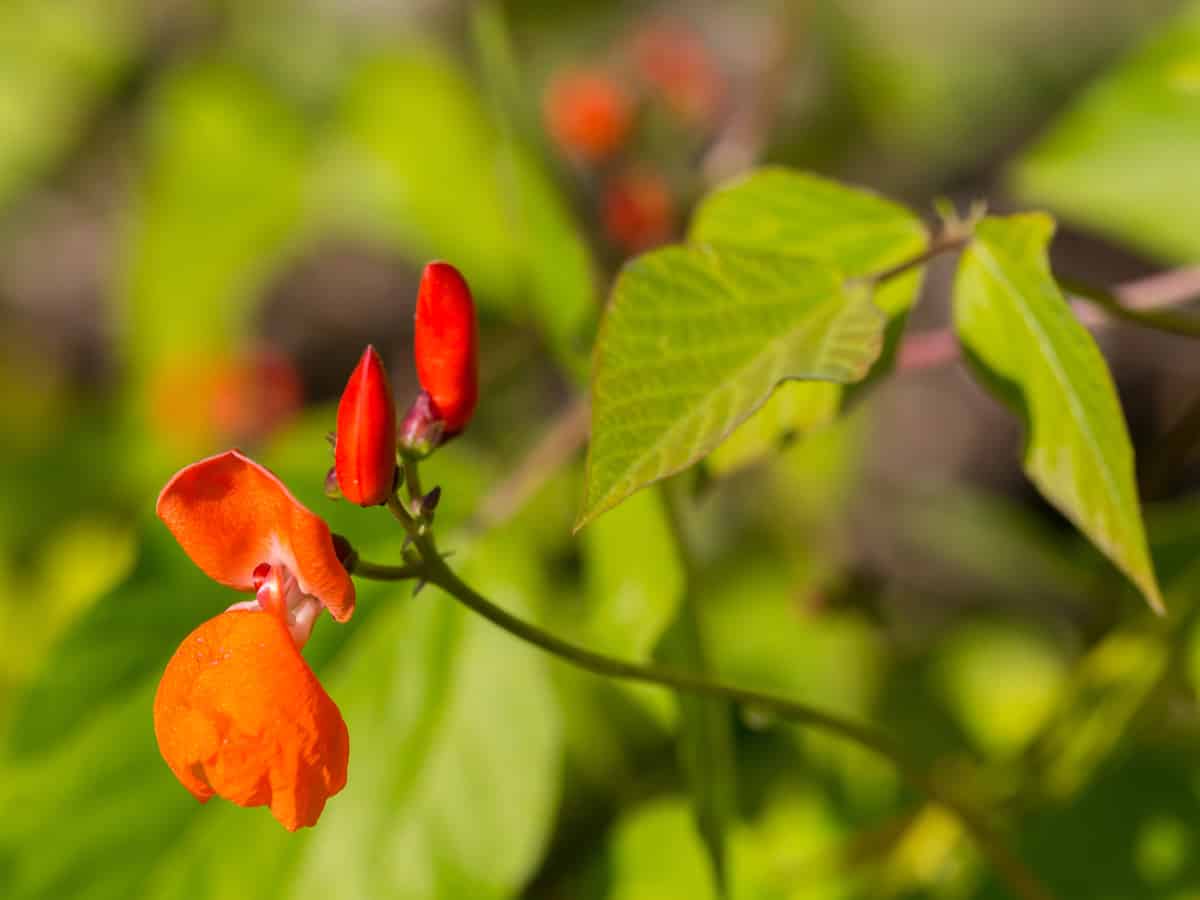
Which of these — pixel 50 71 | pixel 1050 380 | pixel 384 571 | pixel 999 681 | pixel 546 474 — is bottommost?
pixel 999 681

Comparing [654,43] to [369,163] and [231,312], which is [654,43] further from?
[231,312]

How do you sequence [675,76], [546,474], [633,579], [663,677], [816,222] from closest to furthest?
[663,677] < [816,222] < [633,579] < [546,474] < [675,76]

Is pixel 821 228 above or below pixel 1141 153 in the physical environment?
above

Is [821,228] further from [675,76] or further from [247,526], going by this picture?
[675,76]

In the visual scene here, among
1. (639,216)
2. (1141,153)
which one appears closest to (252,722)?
(1141,153)

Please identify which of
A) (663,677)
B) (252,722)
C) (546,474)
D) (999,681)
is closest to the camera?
(252,722)
